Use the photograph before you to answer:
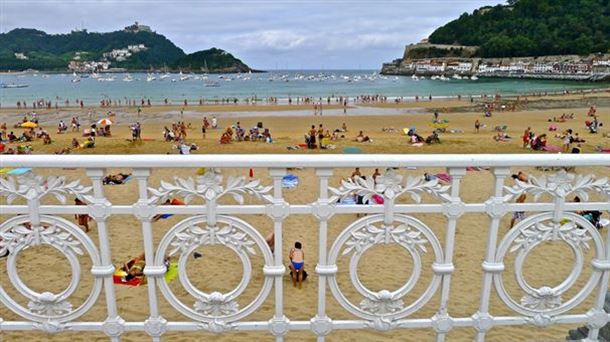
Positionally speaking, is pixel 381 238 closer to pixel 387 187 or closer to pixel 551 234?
pixel 387 187

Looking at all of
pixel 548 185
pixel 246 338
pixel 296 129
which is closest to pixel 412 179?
pixel 548 185

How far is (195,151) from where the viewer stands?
20.3 metres

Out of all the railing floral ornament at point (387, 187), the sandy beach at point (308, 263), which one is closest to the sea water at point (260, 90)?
the sandy beach at point (308, 263)

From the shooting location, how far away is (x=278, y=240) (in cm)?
244

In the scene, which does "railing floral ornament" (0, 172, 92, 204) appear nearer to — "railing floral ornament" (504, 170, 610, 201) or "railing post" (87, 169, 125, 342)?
"railing post" (87, 169, 125, 342)

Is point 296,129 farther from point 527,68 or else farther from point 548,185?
point 527,68

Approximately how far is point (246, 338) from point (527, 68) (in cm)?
13125

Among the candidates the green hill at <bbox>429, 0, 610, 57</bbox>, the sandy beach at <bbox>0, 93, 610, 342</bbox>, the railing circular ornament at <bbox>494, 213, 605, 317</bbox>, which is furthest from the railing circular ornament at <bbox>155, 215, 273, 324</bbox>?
the green hill at <bbox>429, 0, 610, 57</bbox>

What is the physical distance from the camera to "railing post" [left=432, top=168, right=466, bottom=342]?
2.39m

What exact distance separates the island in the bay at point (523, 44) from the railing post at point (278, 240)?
104 meters

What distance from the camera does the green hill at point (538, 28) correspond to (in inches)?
4739

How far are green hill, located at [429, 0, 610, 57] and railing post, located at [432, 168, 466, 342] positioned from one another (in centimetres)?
13285

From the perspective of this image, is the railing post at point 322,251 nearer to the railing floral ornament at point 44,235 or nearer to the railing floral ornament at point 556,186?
the railing floral ornament at point 556,186

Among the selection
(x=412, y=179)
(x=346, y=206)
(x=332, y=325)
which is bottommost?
(x=332, y=325)
